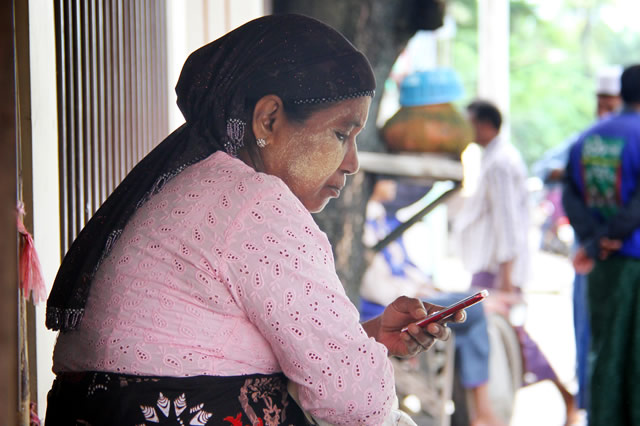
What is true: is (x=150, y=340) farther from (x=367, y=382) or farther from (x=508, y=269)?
(x=508, y=269)

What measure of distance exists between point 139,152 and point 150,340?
92 centimetres

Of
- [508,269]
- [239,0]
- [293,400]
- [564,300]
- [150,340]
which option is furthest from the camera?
[564,300]

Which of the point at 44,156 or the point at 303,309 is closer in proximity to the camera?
the point at 303,309

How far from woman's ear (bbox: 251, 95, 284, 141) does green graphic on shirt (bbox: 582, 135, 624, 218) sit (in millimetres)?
2769

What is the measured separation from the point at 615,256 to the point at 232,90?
2910 millimetres

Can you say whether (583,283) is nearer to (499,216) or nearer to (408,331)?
(499,216)

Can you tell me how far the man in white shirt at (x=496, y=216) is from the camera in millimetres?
5219

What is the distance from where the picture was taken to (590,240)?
4.24 meters

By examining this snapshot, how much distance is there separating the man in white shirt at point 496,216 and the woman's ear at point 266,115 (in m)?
3.65

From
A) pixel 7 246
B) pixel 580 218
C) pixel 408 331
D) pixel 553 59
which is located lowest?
pixel 553 59

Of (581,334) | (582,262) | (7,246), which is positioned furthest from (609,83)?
(7,246)

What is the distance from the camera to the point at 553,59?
730 inches

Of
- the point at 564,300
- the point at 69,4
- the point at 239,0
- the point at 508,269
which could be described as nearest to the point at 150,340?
the point at 69,4

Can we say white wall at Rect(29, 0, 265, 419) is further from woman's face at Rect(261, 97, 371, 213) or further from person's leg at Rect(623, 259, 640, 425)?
person's leg at Rect(623, 259, 640, 425)
